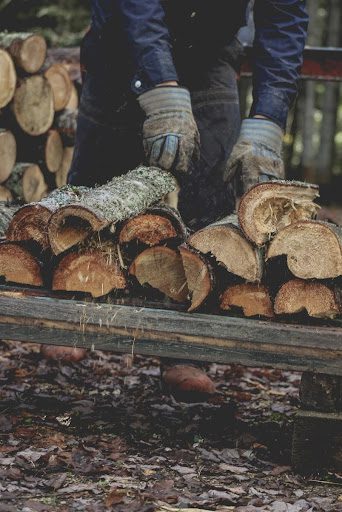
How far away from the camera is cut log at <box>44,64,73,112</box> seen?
5922 millimetres

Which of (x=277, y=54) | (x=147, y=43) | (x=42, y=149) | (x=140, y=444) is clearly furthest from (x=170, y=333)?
(x=42, y=149)

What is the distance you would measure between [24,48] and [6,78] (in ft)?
0.99

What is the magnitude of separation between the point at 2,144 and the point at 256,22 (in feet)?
6.98

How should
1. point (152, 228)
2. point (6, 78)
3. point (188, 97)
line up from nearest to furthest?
point (152, 228) → point (188, 97) → point (6, 78)

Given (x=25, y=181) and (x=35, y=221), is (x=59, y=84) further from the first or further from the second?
(x=35, y=221)

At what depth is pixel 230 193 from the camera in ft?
14.6

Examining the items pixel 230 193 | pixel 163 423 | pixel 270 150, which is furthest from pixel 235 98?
pixel 163 423

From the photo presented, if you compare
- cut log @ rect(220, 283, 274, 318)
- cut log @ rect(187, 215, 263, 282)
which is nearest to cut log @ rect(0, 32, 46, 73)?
cut log @ rect(187, 215, 263, 282)

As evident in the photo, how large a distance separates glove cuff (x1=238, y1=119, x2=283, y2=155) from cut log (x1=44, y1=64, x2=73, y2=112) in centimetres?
273

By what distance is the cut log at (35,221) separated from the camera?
9.62 ft

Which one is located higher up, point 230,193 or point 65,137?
point 65,137

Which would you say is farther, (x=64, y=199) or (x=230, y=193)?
(x=230, y=193)

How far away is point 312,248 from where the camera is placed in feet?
8.87

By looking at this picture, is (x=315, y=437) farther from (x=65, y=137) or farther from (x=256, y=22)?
(x=65, y=137)
